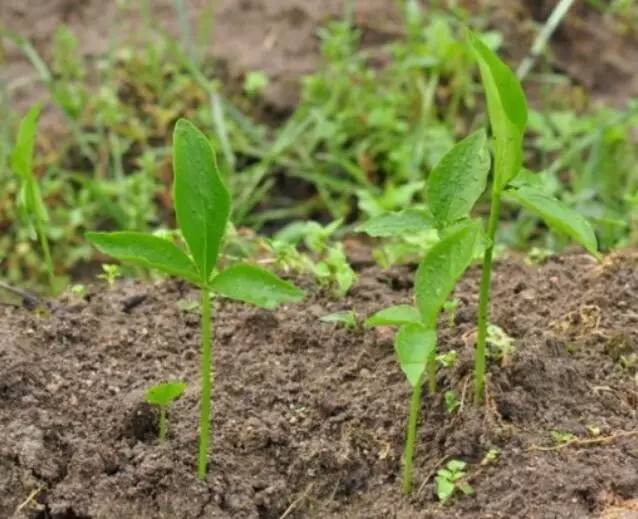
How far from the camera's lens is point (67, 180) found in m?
3.70

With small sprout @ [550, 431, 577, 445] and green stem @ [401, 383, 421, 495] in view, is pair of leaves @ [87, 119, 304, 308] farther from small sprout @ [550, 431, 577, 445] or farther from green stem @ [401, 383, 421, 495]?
small sprout @ [550, 431, 577, 445]

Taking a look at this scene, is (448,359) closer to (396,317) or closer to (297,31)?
(396,317)

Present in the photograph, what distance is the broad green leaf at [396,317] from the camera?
1.61 m

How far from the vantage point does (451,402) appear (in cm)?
181

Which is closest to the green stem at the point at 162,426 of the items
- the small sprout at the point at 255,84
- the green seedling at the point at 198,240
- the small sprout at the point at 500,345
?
the green seedling at the point at 198,240

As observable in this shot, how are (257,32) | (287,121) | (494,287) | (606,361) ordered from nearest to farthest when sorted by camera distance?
(606,361)
(494,287)
(287,121)
(257,32)

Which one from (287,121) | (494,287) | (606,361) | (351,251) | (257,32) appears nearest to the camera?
(606,361)

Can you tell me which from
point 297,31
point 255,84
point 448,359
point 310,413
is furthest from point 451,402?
point 297,31

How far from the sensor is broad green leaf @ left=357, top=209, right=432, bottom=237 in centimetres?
170

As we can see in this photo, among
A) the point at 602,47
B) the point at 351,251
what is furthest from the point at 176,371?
the point at 602,47

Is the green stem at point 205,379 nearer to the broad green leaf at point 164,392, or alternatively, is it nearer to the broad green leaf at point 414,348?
the broad green leaf at point 164,392

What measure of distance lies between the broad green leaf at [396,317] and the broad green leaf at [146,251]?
0.74ft

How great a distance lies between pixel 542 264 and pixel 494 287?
0.63 ft

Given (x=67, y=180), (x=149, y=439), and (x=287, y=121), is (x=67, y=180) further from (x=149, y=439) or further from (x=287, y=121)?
(x=149, y=439)
